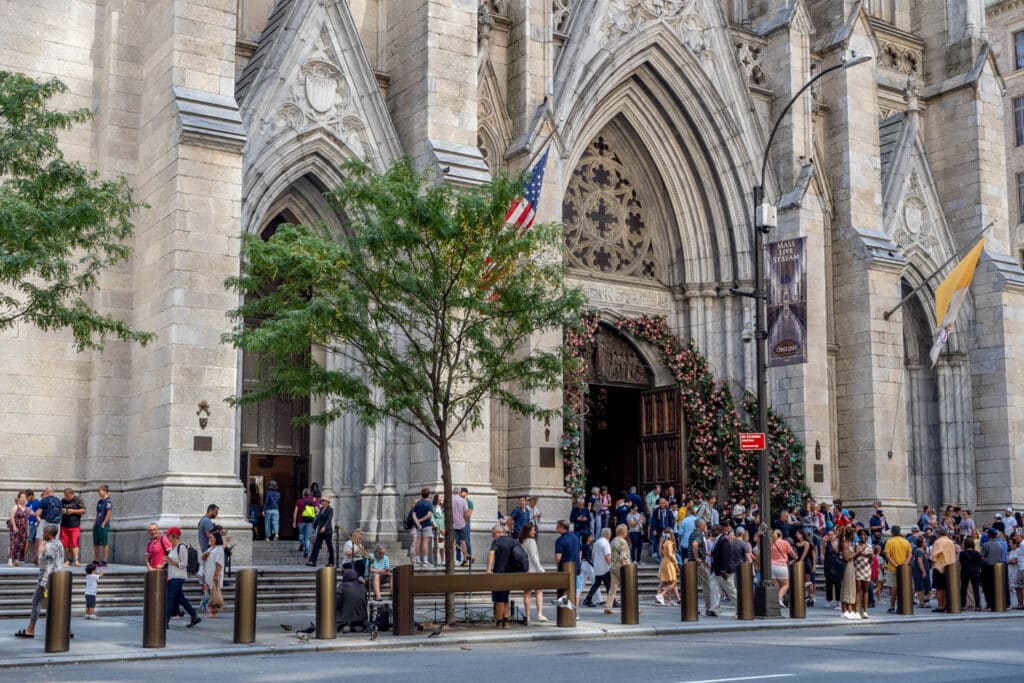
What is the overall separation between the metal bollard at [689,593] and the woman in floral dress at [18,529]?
10694mm

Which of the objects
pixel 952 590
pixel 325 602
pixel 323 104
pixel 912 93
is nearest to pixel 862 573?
pixel 952 590

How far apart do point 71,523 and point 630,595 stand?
9135mm

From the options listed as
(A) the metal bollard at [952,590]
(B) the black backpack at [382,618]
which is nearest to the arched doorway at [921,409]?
(A) the metal bollard at [952,590]

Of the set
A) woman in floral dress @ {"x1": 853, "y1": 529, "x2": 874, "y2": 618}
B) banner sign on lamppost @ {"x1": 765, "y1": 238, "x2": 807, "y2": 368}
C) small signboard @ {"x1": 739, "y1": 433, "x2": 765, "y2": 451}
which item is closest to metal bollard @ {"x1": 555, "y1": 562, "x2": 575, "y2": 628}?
small signboard @ {"x1": 739, "y1": 433, "x2": 765, "y2": 451}

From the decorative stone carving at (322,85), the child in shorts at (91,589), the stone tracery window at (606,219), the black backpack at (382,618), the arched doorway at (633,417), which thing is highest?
the decorative stone carving at (322,85)

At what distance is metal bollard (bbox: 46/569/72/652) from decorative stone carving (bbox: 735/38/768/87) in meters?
22.2

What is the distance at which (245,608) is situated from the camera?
15.0 meters

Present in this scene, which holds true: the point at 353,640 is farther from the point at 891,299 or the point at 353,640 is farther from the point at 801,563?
the point at 891,299

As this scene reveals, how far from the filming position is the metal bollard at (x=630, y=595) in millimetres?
18016

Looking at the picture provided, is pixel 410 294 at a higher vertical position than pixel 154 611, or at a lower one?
higher

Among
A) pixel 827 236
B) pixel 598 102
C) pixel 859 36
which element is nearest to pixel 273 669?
pixel 598 102

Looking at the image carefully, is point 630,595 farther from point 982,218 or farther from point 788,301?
point 982,218

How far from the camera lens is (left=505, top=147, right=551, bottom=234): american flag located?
63.2 feet

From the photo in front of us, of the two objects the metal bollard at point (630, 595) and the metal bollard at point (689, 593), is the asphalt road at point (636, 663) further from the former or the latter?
the metal bollard at point (689, 593)
